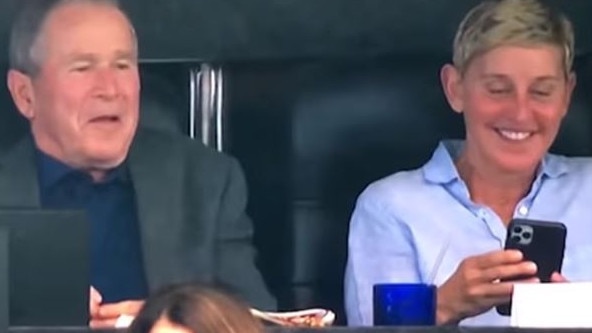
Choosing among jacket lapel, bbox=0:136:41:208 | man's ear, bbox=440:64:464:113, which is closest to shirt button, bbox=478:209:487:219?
man's ear, bbox=440:64:464:113

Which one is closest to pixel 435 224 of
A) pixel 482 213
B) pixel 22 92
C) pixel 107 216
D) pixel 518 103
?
pixel 482 213

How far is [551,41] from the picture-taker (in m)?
3.69

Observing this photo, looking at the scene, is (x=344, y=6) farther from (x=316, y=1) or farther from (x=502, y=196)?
(x=502, y=196)

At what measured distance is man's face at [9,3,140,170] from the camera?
3561 mm

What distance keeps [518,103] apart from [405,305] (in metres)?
0.76

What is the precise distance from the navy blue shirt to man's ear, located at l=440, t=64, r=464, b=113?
668mm

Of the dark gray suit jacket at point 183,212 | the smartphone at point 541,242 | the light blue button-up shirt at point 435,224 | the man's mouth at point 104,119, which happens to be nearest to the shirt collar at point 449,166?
the light blue button-up shirt at point 435,224

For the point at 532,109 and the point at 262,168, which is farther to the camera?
the point at 262,168

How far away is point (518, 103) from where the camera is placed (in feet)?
12.1

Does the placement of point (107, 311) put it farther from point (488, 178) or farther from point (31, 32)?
point (488, 178)

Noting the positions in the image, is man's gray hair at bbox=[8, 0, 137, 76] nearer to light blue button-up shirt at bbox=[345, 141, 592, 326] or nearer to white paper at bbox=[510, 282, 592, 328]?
light blue button-up shirt at bbox=[345, 141, 592, 326]

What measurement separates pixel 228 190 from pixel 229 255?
15cm

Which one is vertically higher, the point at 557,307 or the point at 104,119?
the point at 104,119

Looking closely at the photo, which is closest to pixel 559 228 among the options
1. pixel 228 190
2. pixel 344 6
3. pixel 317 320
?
pixel 317 320
